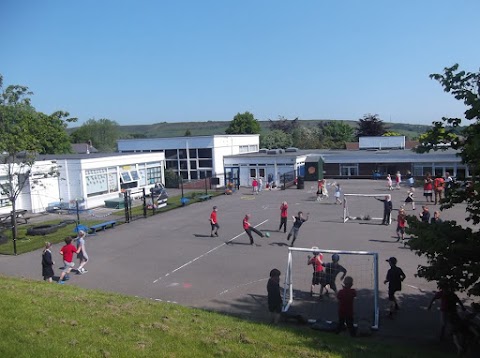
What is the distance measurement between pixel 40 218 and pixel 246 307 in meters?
21.0

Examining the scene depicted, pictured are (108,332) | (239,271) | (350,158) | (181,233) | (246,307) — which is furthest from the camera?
(350,158)

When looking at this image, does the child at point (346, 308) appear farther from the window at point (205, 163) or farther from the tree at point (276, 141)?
the tree at point (276, 141)

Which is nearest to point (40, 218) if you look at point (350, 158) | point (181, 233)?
point (181, 233)

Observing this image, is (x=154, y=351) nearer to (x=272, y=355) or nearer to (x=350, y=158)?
(x=272, y=355)

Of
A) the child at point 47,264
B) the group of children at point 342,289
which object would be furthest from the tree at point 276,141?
the group of children at point 342,289

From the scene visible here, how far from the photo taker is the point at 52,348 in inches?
299

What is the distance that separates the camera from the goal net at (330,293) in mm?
12125

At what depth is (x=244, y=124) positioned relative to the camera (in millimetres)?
96125

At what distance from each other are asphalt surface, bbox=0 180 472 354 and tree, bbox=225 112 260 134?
66.8 m

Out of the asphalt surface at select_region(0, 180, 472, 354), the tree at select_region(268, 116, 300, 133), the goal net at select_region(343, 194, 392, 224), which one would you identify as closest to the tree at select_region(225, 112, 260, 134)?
the tree at select_region(268, 116, 300, 133)

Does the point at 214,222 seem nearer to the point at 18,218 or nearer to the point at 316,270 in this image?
the point at 316,270

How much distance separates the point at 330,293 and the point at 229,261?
16.3 feet

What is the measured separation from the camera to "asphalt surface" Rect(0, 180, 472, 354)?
42.1ft

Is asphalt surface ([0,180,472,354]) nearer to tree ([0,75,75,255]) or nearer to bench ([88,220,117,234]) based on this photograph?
bench ([88,220,117,234])
